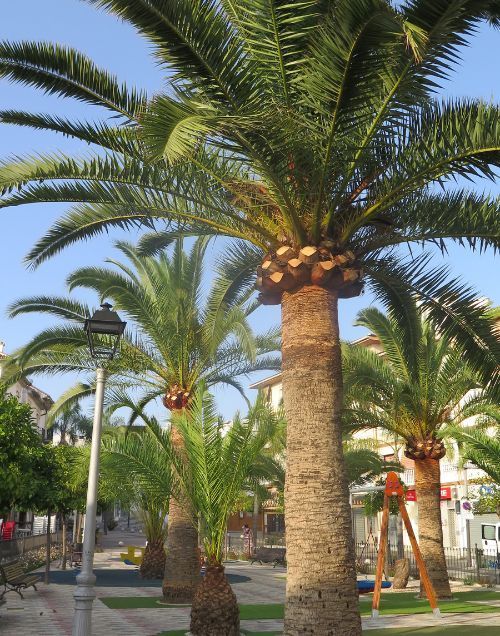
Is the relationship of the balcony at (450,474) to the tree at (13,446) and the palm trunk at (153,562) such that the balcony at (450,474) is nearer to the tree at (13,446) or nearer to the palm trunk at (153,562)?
the palm trunk at (153,562)

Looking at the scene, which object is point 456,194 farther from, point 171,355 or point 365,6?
point 171,355

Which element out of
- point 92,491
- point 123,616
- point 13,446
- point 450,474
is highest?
point 450,474

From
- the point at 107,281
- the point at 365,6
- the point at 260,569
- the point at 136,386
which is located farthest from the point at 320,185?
the point at 260,569

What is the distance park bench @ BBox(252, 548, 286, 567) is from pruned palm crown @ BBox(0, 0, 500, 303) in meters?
24.1

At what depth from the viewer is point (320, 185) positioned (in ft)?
27.1

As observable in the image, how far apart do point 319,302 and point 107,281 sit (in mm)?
9345

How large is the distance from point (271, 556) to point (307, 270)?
1072 inches

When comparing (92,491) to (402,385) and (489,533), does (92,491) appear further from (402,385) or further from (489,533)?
(489,533)

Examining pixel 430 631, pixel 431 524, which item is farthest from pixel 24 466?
pixel 431 524

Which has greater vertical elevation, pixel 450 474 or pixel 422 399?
pixel 422 399

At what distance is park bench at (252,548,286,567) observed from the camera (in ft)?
106

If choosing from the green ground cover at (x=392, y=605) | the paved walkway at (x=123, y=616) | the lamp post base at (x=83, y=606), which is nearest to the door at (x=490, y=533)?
the green ground cover at (x=392, y=605)

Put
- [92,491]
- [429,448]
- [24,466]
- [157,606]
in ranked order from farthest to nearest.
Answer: [429,448] → [157,606] → [24,466] → [92,491]

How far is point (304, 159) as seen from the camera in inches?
320
